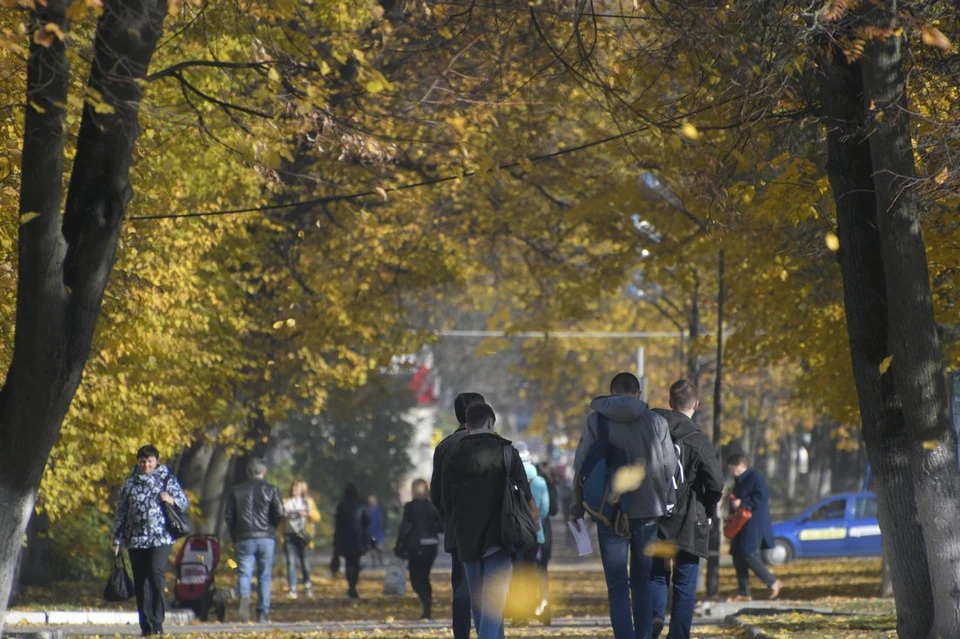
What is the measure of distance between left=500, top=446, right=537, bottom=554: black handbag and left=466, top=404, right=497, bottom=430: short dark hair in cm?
24

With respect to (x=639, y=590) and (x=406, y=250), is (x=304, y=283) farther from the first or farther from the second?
(x=639, y=590)

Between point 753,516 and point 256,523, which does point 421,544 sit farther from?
point 753,516

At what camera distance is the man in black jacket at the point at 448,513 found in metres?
9.21

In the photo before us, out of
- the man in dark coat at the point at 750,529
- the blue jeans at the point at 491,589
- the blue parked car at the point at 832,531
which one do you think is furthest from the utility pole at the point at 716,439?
the blue parked car at the point at 832,531

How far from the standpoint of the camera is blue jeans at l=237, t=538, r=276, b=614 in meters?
15.9

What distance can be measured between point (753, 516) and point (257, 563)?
6.23 m

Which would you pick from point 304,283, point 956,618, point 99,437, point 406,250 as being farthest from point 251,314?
point 956,618

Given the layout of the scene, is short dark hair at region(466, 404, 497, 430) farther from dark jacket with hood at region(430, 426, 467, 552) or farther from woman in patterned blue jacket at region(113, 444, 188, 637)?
woman in patterned blue jacket at region(113, 444, 188, 637)

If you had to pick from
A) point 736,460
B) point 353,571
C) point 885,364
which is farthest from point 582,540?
point 353,571

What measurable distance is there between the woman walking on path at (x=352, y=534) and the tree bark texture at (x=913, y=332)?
14.2 m

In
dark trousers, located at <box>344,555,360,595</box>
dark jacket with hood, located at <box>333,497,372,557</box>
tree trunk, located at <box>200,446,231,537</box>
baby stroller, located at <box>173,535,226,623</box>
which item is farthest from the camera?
tree trunk, located at <box>200,446,231,537</box>

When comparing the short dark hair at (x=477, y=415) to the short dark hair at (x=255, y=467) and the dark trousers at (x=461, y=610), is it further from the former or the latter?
the short dark hair at (x=255, y=467)

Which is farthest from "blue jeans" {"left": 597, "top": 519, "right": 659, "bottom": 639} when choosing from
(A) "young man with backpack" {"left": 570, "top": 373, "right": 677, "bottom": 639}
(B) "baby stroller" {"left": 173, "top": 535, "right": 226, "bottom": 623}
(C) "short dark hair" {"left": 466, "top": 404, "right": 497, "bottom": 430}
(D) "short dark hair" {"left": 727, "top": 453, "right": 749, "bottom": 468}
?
(D) "short dark hair" {"left": 727, "top": 453, "right": 749, "bottom": 468}

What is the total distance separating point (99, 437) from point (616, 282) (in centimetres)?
825
